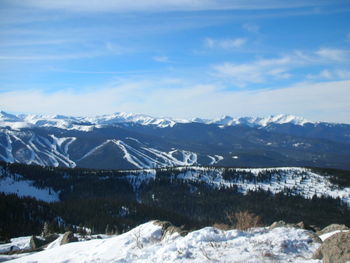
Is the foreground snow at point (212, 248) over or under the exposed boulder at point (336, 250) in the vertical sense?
under

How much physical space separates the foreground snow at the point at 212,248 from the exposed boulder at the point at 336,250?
94cm

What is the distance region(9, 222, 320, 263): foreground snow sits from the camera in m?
18.8

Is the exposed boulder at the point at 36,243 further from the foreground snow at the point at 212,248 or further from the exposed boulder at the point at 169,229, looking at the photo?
the exposed boulder at the point at 169,229

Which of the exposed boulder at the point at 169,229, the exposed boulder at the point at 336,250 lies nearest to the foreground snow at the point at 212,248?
the exposed boulder at the point at 169,229

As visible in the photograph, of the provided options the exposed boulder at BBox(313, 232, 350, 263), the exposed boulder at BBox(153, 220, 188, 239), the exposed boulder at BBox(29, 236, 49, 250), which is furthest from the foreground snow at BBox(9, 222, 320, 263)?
the exposed boulder at BBox(29, 236, 49, 250)

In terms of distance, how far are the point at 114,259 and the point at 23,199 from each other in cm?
15271

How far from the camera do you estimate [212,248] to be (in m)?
20.3

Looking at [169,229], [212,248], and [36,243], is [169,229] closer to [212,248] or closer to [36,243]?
[212,248]

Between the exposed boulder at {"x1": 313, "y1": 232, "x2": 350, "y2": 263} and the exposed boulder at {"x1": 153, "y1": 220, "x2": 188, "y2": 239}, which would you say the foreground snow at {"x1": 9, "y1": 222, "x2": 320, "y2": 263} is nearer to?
the exposed boulder at {"x1": 153, "y1": 220, "x2": 188, "y2": 239}

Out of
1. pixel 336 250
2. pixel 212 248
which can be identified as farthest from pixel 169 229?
pixel 336 250

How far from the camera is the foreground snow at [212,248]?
61.5 feet

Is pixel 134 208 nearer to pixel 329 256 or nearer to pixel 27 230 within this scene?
pixel 27 230

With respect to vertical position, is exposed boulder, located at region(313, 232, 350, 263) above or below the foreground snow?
above

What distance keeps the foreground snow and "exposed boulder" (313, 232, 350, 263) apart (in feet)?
3.08
